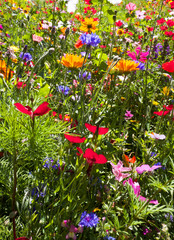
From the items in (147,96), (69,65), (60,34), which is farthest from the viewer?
(60,34)

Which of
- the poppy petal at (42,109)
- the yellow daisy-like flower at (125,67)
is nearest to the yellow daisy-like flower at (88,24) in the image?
the yellow daisy-like flower at (125,67)

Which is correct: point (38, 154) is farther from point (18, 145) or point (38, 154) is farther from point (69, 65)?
point (69, 65)

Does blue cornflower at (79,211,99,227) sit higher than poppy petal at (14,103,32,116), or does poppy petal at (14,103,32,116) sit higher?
poppy petal at (14,103,32,116)

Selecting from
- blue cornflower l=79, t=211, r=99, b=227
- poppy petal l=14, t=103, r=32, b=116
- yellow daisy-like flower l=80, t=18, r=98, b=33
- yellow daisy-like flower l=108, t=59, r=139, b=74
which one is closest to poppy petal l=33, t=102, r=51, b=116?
poppy petal l=14, t=103, r=32, b=116

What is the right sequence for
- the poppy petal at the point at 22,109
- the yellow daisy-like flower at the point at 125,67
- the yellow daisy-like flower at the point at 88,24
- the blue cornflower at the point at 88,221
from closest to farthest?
the poppy petal at the point at 22,109
the blue cornflower at the point at 88,221
the yellow daisy-like flower at the point at 125,67
the yellow daisy-like flower at the point at 88,24

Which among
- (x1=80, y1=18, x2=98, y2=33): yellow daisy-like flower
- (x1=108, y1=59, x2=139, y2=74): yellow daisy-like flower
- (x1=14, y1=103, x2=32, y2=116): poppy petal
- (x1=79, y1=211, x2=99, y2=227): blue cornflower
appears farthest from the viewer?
(x1=80, y1=18, x2=98, y2=33): yellow daisy-like flower

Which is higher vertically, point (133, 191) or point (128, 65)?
point (128, 65)

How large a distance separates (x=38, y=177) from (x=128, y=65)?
0.60 metres

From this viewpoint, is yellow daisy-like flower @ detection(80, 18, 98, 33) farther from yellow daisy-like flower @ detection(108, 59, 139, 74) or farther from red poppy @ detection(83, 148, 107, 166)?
red poppy @ detection(83, 148, 107, 166)

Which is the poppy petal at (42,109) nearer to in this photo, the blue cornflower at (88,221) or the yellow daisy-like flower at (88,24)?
the blue cornflower at (88,221)

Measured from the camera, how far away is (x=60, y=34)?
1807mm

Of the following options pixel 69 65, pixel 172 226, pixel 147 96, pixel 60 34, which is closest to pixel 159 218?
pixel 172 226

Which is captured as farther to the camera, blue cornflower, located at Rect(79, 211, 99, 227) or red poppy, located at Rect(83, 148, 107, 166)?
blue cornflower, located at Rect(79, 211, 99, 227)

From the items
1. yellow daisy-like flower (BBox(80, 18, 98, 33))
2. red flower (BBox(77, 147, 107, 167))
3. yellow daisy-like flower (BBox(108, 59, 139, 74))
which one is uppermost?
yellow daisy-like flower (BBox(80, 18, 98, 33))
